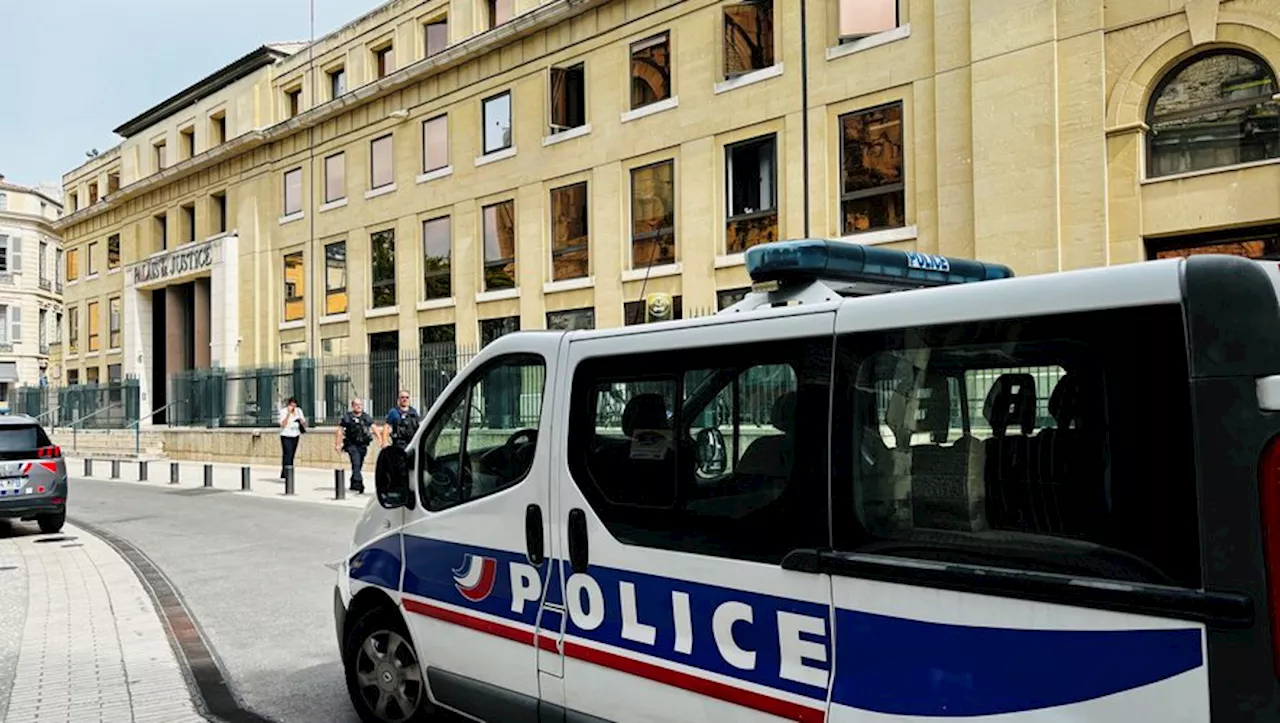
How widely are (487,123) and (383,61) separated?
21.3ft

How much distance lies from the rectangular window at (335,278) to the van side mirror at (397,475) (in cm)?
2828

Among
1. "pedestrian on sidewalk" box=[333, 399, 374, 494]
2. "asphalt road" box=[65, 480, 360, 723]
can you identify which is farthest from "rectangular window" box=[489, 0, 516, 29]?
"asphalt road" box=[65, 480, 360, 723]

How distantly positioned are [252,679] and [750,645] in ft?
13.4

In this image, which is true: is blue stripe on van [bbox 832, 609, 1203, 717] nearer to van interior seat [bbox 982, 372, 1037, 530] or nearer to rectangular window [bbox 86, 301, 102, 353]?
van interior seat [bbox 982, 372, 1037, 530]

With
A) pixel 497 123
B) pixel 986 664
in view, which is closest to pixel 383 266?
pixel 497 123

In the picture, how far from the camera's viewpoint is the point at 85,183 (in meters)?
49.6

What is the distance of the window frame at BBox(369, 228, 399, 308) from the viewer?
97.9 feet

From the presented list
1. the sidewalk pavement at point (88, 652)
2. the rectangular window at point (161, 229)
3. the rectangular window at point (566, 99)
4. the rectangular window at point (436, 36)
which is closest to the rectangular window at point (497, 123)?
the rectangular window at point (566, 99)

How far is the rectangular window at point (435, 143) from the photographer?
28.3 meters

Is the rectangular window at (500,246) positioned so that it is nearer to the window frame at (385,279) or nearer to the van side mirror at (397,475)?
the window frame at (385,279)

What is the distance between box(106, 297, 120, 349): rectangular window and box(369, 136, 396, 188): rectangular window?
74.5 ft

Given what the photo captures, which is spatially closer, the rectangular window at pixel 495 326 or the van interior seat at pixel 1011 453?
Answer: the van interior seat at pixel 1011 453

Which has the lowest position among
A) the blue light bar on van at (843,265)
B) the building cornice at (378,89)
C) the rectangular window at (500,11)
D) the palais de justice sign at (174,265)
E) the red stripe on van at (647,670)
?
the red stripe on van at (647,670)

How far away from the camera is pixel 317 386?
27188 mm
